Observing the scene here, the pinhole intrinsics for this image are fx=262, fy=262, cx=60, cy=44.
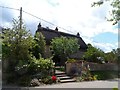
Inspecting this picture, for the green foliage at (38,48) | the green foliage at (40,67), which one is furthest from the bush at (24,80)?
the green foliage at (38,48)

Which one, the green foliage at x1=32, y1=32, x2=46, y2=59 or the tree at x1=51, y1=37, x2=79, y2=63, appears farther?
the tree at x1=51, y1=37, x2=79, y2=63

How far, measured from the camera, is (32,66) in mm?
17094

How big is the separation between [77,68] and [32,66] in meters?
7.68

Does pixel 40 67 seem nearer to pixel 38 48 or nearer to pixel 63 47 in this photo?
pixel 38 48

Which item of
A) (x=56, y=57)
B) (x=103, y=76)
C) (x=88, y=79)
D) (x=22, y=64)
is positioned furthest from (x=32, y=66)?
(x=56, y=57)

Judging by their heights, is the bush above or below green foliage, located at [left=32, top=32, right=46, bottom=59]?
below

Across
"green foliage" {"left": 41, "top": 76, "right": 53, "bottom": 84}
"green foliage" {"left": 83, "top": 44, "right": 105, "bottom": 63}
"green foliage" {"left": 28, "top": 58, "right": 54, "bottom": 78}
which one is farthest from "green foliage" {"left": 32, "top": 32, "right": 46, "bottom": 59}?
"green foliage" {"left": 83, "top": 44, "right": 105, "bottom": 63}

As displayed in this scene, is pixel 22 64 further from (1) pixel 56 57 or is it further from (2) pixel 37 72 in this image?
(1) pixel 56 57

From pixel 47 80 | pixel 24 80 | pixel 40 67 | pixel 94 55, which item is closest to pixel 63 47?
pixel 94 55

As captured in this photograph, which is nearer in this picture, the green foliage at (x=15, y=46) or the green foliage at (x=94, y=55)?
the green foliage at (x=15, y=46)

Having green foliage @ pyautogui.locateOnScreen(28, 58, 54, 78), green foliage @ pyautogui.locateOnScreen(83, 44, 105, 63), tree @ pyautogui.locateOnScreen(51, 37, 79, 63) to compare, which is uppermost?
tree @ pyautogui.locateOnScreen(51, 37, 79, 63)

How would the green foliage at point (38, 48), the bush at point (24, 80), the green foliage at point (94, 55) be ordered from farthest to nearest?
the green foliage at point (94, 55)
the green foliage at point (38, 48)
the bush at point (24, 80)

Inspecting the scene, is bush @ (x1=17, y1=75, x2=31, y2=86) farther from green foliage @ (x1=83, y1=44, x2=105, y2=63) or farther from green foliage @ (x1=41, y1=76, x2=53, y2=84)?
green foliage @ (x1=83, y1=44, x2=105, y2=63)

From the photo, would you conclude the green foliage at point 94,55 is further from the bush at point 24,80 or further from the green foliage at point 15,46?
the bush at point 24,80
